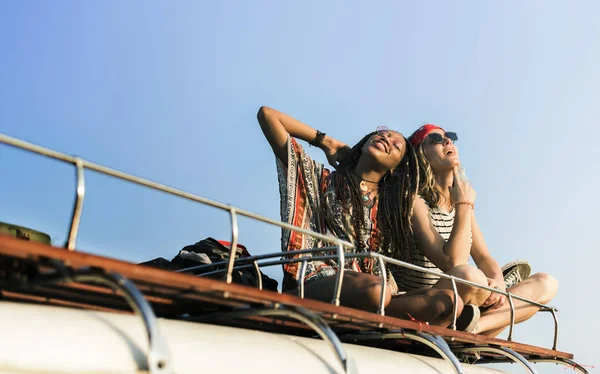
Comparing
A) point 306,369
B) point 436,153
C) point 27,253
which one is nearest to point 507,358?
point 436,153

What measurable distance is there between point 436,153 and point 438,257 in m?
1.07

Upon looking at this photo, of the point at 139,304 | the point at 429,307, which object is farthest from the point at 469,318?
the point at 139,304

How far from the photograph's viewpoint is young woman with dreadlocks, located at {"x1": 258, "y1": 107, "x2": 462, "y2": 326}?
222 inches

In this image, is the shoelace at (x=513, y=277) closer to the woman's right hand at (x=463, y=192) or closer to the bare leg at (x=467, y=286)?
the woman's right hand at (x=463, y=192)

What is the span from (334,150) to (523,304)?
1.94m

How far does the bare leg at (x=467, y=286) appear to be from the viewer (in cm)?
487

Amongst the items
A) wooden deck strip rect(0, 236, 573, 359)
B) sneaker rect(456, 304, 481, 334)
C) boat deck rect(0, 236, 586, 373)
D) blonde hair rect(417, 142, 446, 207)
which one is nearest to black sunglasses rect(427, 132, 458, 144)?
blonde hair rect(417, 142, 446, 207)

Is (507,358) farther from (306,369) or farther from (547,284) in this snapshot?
(306,369)

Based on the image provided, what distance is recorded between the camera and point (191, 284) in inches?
108

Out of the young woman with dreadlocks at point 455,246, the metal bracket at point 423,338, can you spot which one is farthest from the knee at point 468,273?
the metal bracket at point 423,338

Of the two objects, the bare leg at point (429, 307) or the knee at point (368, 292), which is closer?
the knee at point (368, 292)

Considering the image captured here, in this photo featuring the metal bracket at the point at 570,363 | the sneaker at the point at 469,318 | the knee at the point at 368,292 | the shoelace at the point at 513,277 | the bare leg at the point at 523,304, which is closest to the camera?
the knee at the point at 368,292

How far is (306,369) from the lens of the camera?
3213 millimetres

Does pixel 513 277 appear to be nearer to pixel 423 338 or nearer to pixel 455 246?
pixel 455 246
